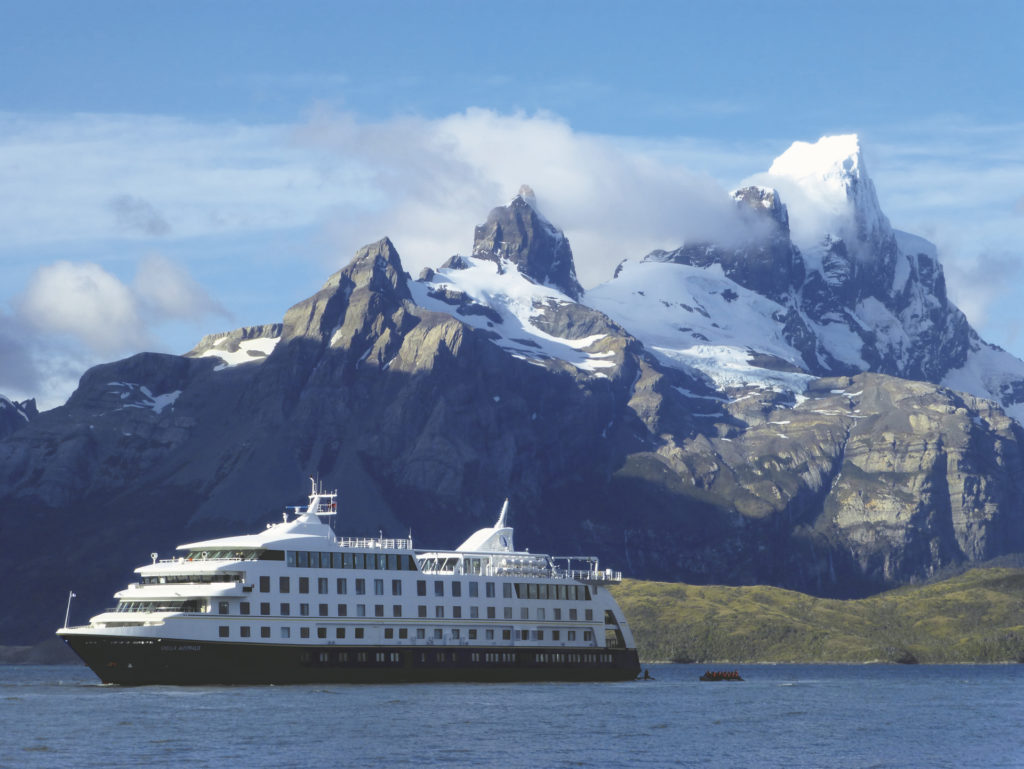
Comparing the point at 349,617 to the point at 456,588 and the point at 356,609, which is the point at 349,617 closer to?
the point at 356,609

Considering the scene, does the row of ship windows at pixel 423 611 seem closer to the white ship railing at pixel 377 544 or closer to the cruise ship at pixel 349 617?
the cruise ship at pixel 349 617

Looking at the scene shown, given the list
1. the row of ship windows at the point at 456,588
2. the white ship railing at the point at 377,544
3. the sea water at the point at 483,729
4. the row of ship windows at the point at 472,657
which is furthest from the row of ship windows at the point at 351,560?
the sea water at the point at 483,729

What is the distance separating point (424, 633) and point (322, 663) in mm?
11187

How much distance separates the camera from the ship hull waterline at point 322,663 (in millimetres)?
146750

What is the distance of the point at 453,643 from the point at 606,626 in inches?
775

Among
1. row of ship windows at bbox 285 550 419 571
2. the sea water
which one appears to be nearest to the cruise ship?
row of ship windows at bbox 285 550 419 571

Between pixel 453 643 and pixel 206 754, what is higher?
pixel 453 643

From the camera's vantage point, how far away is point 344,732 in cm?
12181

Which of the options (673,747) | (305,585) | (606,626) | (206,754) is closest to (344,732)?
(206,754)

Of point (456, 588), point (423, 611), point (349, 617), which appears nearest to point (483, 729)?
point (349, 617)

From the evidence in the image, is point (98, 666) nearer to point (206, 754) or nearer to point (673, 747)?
point (206, 754)

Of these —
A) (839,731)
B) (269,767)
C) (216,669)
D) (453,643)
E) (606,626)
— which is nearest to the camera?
(269,767)

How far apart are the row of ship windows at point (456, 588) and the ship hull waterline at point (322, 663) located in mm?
5055

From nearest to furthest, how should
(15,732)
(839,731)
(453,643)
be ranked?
(15,732) → (839,731) → (453,643)
